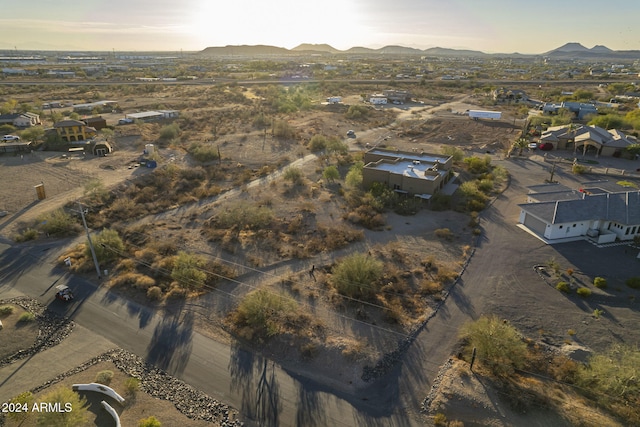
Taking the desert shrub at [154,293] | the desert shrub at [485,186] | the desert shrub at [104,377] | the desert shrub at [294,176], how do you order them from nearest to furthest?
the desert shrub at [104,377] < the desert shrub at [154,293] < the desert shrub at [485,186] < the desert shrub at [294,176]

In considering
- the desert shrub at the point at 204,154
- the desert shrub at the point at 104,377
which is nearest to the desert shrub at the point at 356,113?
the desert shrub at the point at 204,154

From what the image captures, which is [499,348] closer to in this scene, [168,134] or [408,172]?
[408,172]

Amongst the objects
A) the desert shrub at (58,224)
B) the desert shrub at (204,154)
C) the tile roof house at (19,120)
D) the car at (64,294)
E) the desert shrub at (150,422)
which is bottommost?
the desert shrub at (150,422)

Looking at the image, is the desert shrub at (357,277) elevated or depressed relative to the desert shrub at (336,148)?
Result: depressed

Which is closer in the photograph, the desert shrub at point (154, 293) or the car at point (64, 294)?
the car at point (64, 294)

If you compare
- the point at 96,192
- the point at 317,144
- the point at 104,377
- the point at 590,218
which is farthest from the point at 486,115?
the point at 104,377

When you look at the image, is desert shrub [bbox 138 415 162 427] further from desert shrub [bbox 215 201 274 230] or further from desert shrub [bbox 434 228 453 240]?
desert shrub [bbox 434 228 453 240]

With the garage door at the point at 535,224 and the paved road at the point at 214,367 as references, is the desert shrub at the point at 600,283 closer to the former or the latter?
the garage door at the point at 535,224

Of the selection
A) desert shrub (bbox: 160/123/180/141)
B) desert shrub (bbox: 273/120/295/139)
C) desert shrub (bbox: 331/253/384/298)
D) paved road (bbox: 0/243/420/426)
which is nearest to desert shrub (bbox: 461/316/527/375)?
paved road (bbox: 0/243/420/426)

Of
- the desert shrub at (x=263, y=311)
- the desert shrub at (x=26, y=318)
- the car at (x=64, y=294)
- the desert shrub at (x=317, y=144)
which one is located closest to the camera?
the desert shrub at (x=263, y=311)
